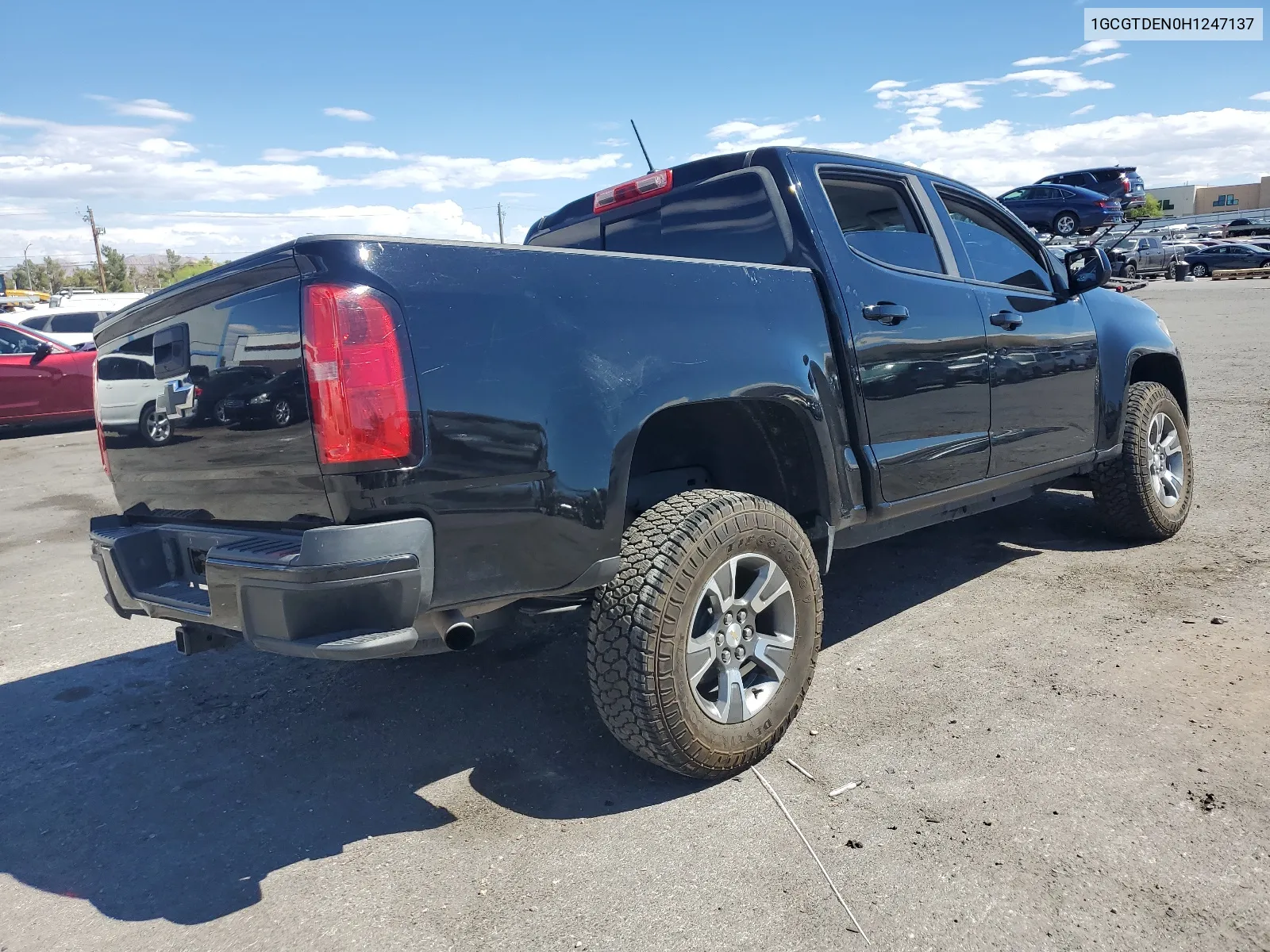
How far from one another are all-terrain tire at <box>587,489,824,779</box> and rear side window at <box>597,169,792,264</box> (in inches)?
43.9

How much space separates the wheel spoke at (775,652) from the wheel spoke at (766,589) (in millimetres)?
95

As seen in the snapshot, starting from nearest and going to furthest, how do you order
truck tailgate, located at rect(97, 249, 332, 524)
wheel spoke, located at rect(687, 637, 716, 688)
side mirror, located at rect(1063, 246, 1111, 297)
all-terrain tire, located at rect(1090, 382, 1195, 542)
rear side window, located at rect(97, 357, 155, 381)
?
1. truck tailgate, located at rect(97, 249, 332, 524)
2. wheel spoke, located at rect(687, 637, 716, 688)
3. rear side window, located at rect(97, 357, 155, 381)
4. side mirror, located at rect(1063, 246, 1111, 297)
5. all-terrain tire, located at rect(1090, 382, 1195, 542)

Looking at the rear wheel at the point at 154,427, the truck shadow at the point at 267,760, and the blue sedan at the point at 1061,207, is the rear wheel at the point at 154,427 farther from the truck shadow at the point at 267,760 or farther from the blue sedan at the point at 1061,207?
the blue sedan at the point at 1061,207

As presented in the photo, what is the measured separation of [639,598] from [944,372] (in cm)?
181

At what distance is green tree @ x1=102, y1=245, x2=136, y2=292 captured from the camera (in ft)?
284

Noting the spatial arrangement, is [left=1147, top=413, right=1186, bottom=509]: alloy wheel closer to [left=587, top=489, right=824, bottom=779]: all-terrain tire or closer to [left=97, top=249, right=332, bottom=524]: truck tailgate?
[left=587, top=489, right=824, bottom=779]: all-terrain tire

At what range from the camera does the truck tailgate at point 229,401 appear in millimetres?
2279

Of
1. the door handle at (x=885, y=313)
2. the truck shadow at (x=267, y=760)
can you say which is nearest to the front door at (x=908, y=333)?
the door handle at (x=885, y=313)

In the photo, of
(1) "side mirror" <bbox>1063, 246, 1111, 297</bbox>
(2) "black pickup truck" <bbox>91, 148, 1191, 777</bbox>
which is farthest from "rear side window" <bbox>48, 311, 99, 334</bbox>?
(1) "side mirror" <bbox>1063, 246, 1111, 297</bbox>

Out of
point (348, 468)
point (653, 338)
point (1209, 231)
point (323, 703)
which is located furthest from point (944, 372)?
point (1209, 231)

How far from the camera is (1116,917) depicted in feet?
6.90

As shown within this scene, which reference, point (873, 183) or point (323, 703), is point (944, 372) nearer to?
point (873, 183)

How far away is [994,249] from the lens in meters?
4.32

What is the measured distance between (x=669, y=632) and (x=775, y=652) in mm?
520
